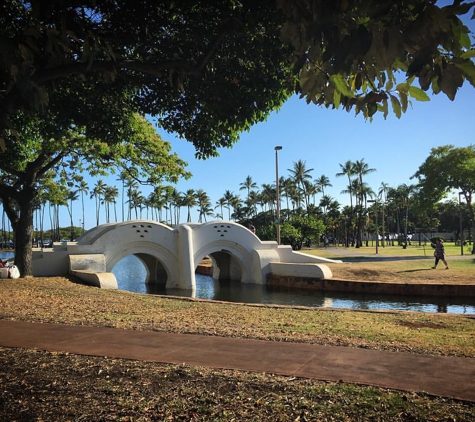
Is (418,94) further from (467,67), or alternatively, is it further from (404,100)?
(467,67)

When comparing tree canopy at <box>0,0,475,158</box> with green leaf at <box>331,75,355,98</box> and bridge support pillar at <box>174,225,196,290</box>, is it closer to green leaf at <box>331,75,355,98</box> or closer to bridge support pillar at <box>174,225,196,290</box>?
green leaf at <box>331,75,355,98</box>

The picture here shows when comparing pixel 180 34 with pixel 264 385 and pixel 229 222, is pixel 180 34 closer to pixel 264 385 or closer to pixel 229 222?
pixel 264 385

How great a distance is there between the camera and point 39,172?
18.0 metres

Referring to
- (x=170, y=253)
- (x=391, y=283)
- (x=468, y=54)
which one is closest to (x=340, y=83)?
(x=468, y=54)

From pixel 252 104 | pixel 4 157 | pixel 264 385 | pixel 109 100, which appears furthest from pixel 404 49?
pixel 4 157

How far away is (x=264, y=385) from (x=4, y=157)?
13100mm

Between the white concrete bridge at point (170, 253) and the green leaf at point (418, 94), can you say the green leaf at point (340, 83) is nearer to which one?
the green leaf at point (418, 94)

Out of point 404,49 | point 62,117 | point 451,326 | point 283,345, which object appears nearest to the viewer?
point 404,49

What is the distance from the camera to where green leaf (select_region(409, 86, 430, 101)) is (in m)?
3.21

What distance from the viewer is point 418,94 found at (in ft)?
10.6

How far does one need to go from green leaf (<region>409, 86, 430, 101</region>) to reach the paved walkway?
2.86 metres

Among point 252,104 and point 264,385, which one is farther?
point 252,104

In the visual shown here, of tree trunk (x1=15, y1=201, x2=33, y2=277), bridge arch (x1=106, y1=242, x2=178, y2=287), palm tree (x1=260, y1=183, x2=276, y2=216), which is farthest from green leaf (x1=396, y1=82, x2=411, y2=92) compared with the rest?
palm tree (x1=260, y1=183, x2=276, y2=216)

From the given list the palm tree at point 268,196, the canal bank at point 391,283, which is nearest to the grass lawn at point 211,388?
the canal bank at point 391,283
